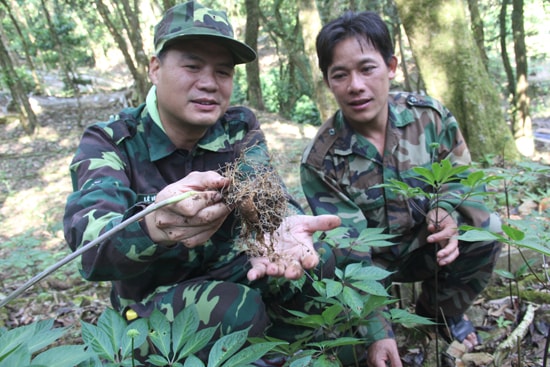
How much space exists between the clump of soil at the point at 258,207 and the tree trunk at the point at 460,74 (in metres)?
3.14

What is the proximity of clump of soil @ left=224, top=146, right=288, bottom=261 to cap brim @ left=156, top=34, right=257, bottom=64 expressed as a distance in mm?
669

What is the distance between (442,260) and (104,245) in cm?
156

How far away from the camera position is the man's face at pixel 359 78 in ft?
7.57

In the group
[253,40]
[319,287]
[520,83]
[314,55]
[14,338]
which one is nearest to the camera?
[14,338]

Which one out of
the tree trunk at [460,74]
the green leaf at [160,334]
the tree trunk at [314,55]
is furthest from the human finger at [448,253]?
the tree trunk at [314,55]

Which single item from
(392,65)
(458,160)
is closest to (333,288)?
(458,160)

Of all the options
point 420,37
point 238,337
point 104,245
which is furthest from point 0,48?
point 238,337

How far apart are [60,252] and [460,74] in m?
4.29

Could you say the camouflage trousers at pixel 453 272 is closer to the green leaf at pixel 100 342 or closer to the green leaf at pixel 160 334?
the green leaf at pixel 160 334

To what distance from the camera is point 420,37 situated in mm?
4211

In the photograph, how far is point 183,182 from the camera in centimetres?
133

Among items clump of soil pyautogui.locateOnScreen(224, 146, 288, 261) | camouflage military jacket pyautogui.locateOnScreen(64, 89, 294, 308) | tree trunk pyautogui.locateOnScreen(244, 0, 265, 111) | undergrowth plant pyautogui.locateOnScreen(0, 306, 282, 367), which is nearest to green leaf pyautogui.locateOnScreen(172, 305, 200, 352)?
undergrowth plant pyautogui.locateOnScreen(0, 306, 282, 367)

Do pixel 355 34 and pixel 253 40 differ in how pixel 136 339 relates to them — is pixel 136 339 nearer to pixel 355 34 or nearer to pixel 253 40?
pixel 355 34

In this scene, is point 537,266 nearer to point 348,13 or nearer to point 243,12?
point 348,13
